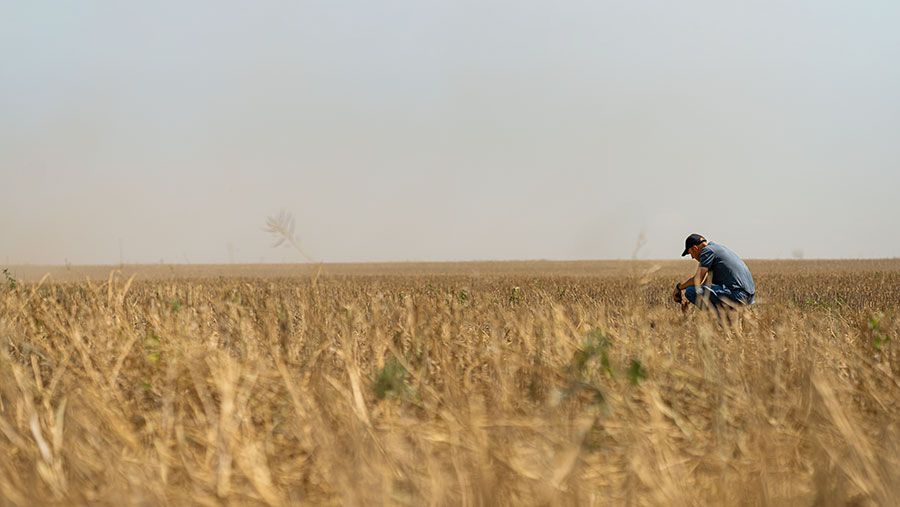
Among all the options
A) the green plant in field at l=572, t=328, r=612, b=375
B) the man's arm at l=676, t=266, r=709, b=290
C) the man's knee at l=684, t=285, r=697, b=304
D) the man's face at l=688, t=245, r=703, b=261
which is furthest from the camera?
the man's face at l=688, t=245, r=703, b=261

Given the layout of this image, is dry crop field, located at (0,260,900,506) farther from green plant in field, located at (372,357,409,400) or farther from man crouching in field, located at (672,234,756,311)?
man crouching in field, located at (672,234,756,311)

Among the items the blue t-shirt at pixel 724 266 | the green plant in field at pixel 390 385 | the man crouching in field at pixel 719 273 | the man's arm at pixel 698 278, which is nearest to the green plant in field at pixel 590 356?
the green plant in field at pixel 390 385

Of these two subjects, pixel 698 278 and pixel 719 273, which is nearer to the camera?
pixel 698 278

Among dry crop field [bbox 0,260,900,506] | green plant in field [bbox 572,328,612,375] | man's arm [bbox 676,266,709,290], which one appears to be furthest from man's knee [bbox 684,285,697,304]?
green plant in field [bbox 572,328,612,375]

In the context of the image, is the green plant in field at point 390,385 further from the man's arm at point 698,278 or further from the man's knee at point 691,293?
the man's knee at point 691,293

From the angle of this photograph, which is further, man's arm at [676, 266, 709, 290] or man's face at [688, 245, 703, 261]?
man's face at [688, 245, 703, 261]

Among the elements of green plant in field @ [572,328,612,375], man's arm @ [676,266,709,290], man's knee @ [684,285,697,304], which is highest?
man's arm @ [676,266,709,290]

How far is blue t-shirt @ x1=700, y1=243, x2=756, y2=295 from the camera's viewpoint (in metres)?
9.85

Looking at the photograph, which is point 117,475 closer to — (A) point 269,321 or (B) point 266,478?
(B) point 266,478

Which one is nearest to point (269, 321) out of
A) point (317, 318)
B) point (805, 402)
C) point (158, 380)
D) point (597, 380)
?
point (317, 318)

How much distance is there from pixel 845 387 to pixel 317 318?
149 inches

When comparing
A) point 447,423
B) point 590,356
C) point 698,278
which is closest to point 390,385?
point 447,423

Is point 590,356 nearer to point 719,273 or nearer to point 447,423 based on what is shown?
point 447,423

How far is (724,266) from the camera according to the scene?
9938 millimetres
